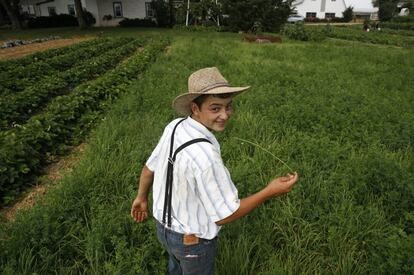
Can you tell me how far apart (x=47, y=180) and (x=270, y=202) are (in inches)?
121

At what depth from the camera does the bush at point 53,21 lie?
111 ft

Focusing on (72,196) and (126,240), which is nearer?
(126,240)

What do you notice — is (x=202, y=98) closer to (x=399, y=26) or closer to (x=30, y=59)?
(x=30, y=59)

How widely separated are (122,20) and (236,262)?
36570 millimetres

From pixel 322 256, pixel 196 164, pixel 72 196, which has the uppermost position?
pixel 196 164

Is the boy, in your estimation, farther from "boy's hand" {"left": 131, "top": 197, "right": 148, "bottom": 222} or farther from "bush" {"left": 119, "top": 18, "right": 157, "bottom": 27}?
"bush" {"left": 119, "top": 18, "right": 157, "bottom": 27}

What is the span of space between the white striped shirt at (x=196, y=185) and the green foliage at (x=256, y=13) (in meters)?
28.5

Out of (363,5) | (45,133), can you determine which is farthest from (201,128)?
(363,5)

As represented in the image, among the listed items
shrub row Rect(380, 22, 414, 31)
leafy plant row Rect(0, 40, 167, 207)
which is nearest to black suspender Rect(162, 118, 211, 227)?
leafy plant row Rect(0, 40, 167, 207)

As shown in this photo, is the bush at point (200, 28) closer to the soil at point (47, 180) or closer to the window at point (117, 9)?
the window at point (117, 9)

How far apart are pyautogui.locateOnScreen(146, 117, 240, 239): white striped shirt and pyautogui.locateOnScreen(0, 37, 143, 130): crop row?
5508 millimetres

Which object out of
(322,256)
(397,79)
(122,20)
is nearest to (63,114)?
(322,256)

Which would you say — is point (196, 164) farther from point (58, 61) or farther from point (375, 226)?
point (58, 61)

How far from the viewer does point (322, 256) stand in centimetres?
294
